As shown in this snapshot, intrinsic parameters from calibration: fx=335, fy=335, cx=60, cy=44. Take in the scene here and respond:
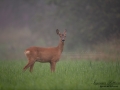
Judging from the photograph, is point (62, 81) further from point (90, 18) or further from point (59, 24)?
point (59, 24)

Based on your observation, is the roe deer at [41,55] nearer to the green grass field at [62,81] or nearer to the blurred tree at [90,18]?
the green grass field at [62,81]

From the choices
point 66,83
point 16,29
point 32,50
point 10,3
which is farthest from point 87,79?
point 10,3

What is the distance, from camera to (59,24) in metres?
34.1

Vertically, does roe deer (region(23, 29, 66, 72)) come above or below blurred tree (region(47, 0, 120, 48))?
below

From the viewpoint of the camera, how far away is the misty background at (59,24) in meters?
28.6

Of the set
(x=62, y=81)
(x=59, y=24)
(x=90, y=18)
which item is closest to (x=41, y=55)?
(x=62, y=81)

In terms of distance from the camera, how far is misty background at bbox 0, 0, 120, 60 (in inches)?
1126

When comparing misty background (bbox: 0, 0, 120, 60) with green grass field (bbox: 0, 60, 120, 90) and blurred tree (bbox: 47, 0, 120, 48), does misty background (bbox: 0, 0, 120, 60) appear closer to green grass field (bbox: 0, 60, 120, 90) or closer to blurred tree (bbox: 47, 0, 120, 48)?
blurred tree (bbox: 47, 0, 120, 48)

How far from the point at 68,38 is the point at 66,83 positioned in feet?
74.4

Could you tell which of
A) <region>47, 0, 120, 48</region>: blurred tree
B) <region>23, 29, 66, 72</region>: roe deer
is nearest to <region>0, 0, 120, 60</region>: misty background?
<region>47, 0, 120, 48</region>: blurred tree

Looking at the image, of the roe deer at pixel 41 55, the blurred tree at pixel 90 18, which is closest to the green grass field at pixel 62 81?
the roe deer at pixel 41 55

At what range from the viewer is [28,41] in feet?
116

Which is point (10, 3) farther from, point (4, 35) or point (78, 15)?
point (78, 15)

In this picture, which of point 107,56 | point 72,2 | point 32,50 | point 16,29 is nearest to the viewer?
point 32,50
